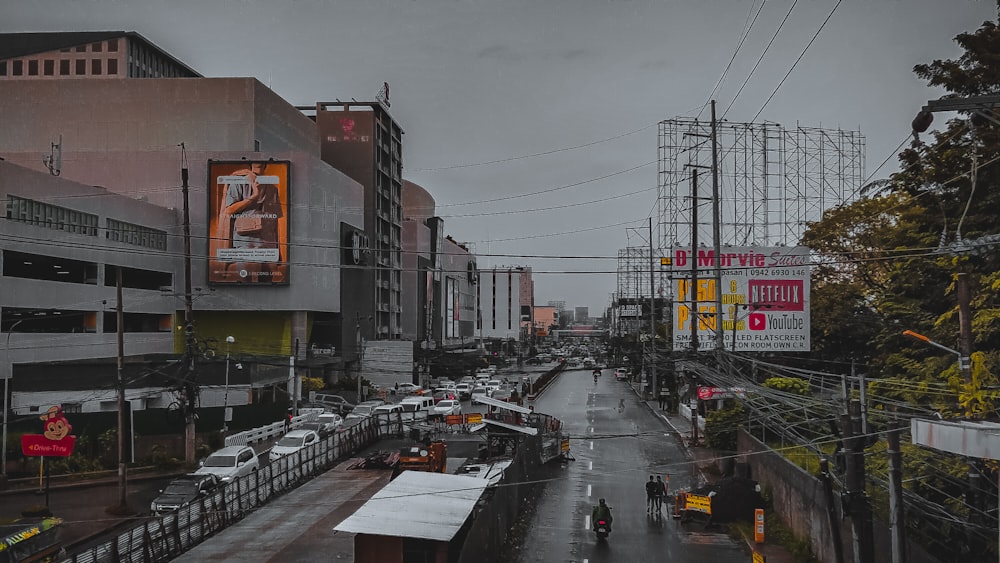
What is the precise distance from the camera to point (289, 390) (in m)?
51.3

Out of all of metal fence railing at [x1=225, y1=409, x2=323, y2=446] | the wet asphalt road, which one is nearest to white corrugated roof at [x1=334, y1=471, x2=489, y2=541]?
the wet asphalt road

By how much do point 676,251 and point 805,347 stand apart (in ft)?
26.7

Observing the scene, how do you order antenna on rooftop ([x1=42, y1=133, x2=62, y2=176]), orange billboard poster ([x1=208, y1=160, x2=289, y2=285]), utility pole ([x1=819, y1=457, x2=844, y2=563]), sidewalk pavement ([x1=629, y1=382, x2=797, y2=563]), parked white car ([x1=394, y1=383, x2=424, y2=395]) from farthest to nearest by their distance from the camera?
parked white car ([x1=394, y1=383, x2=424, y2=395]) → orange billboard poster ([x1=208, y1=160, x2=289, y2=285]) → antenna on rooftop ([x1=42, y1=133, x2=62, y2=176]) → sidewalk pavement ([x1=629, y1=382, x2=797, y2=563]) → utility pole ([x1=819, y1=457, x2=844, y2=563])

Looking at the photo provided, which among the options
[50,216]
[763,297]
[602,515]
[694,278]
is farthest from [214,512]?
[763,297]

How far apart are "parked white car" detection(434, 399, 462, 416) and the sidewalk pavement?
12374 mm

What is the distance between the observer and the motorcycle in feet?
66.6

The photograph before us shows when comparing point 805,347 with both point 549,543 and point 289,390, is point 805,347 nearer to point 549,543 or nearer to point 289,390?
point 549,543

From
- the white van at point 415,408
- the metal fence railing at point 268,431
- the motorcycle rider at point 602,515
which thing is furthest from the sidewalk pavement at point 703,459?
the metal fence railing at point 268,431

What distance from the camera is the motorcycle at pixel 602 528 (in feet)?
66.6

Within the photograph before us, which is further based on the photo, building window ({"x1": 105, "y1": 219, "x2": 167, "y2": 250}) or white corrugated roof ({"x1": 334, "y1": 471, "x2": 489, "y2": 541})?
building window ({"x1": 105, "y1": 219, "x2": 167, "y2": 250})

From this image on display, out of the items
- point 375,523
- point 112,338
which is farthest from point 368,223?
point 375,523

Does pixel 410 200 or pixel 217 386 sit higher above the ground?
pixel 410 200

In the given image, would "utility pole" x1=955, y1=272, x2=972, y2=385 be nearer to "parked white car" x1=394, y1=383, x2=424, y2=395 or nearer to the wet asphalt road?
the wet asphalt road

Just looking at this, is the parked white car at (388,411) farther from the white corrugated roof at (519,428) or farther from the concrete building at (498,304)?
the concrete building at (498,304)
